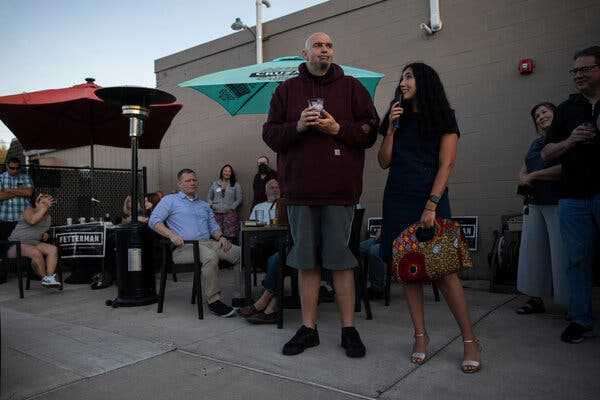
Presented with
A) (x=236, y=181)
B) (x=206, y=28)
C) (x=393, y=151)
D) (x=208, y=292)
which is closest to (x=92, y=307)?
(x=208, y=292)

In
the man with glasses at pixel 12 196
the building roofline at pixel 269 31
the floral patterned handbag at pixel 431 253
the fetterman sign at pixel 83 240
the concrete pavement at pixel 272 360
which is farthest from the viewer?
the building roofline at pixel 269 31

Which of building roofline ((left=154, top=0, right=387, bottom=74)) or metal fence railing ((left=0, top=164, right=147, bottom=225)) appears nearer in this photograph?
building roofline ((left=154, top=0, right=387, bottom=74))

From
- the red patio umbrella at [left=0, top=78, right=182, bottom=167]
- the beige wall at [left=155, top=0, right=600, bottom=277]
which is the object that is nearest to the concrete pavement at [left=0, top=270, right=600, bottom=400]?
the beige wall at [left=155, top=0, right=600, bottom=277]

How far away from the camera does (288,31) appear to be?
7215 mm

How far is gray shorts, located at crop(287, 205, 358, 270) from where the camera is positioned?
2623 mm

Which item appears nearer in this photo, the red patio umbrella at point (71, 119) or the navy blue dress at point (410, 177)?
the navy blue dress at point (410, 177)

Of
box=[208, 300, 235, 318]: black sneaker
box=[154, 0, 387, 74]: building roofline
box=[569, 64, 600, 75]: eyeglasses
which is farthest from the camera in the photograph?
box=[154, 0, 387, 74]: building roofline

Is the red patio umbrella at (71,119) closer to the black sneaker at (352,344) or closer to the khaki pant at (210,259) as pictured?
the khaki pant at (210,259)

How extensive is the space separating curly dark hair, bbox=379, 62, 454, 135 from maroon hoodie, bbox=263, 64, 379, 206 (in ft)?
1.07

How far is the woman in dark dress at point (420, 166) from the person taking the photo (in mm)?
2354

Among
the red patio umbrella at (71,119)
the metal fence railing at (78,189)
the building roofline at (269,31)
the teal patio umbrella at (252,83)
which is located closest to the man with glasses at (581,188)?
the teal patio umbrella at (252,83)

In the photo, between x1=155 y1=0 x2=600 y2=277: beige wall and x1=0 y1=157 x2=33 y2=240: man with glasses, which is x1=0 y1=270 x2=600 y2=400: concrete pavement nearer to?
x1=155 y1=0 x2=600 y2=277: beige wall

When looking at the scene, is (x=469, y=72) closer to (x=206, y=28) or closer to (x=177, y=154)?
(x=206, y=28)

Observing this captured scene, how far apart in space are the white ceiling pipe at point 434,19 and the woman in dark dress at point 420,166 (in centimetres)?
355
